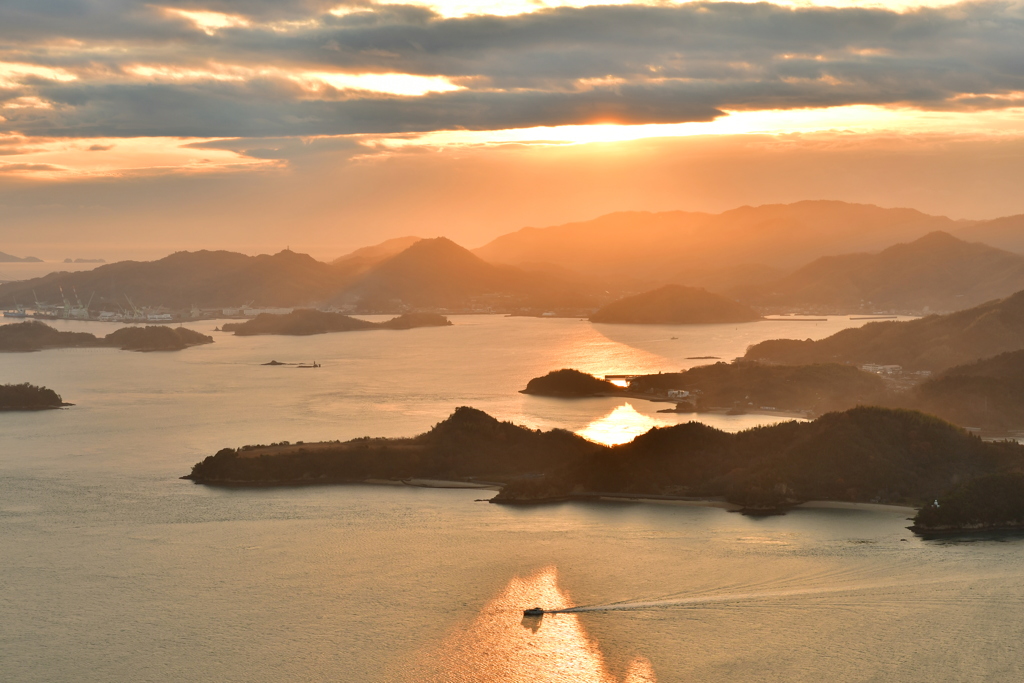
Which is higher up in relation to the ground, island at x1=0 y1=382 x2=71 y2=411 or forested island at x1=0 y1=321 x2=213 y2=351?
forested island at x1=0 y1=321 x2=213 y2=351

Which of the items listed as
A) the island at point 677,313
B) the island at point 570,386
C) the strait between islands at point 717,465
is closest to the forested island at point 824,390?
the island at point 570,386

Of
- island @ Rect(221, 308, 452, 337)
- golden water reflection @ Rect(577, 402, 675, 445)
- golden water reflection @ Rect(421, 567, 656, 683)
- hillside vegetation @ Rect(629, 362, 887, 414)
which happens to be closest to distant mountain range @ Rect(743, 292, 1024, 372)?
hillside vegetation @ Rect(629, 362, 887, 414)

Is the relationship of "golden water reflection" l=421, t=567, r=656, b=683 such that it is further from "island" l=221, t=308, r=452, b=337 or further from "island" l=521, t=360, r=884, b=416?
"island" l=221, t=308, r=452, b=337

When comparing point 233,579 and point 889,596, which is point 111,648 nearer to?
point 233,579

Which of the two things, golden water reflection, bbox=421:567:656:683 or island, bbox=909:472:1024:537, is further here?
island, bbox=909:472:1024:537

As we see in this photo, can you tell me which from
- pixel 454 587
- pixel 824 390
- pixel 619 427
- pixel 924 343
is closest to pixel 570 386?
pixel 619 427

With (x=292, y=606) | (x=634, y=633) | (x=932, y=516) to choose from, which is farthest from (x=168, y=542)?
(x=932, y=516)
